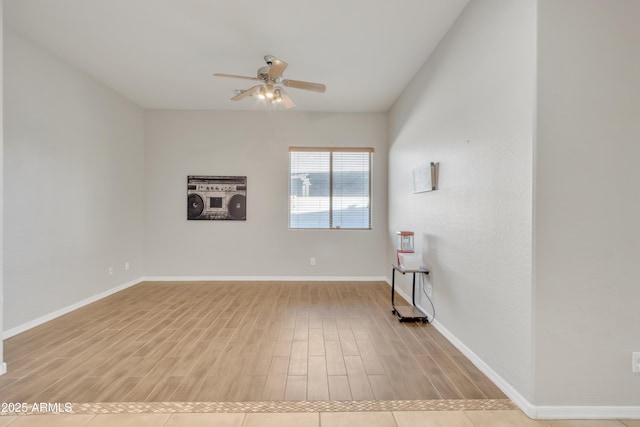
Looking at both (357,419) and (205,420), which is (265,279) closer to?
(205,420)

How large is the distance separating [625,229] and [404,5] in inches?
88.5

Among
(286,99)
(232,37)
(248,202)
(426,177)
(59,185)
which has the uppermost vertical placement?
(232,37)

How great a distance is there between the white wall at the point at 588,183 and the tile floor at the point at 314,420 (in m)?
0.39

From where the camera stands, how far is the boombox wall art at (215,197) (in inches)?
195

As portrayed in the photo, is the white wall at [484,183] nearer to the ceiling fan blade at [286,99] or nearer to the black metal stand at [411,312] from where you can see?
the black metal stand at [411,312]

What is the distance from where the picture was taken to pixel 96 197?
153 inches

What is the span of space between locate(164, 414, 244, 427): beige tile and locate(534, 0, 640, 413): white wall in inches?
70.9

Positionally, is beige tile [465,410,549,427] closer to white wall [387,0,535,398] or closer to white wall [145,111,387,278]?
white wall [387,0,535,398]

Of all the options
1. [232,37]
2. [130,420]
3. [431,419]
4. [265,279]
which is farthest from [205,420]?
[265,279]

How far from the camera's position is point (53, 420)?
5.42 feet

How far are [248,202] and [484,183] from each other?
3.78 metres

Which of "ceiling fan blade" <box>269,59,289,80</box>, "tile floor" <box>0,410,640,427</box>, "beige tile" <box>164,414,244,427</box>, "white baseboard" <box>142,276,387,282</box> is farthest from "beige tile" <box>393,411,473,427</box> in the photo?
"white baseboard" <box>142,276,387,282</box>

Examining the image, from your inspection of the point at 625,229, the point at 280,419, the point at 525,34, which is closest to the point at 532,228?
the point at 625,229

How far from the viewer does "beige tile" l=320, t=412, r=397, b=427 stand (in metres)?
1.63
